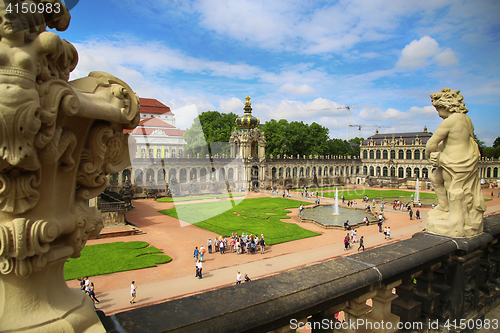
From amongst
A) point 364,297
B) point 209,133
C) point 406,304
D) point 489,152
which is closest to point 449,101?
point 406,304

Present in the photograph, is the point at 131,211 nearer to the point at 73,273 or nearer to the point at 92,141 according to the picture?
the point at 73,273

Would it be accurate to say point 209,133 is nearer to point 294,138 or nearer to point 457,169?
point 294,138

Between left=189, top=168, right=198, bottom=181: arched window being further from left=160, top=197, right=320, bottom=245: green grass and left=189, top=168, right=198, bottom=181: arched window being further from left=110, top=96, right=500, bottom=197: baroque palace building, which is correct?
left=160, top=197, right=320, bottom=245: green grass

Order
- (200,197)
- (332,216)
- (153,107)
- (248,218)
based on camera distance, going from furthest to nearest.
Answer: (153,107)
(200,197)
(332,216)
(248,218)

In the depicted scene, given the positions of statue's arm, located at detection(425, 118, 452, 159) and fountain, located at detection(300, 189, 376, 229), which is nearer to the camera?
statue's arm, located at detection(425, 118, 452, 159)

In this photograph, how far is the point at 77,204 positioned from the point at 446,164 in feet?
18.9

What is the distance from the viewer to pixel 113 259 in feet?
62.0

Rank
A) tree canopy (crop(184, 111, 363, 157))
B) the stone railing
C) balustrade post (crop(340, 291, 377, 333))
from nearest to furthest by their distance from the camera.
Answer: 1. the stone railing
2. balustrade post (crop(340, 291, 377, 333))
3. tree canopy (crop(184, 111, 363, 157))

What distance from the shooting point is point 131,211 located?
36375 mm

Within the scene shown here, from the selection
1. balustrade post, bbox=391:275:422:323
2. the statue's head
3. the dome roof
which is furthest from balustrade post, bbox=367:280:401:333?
the dome roof

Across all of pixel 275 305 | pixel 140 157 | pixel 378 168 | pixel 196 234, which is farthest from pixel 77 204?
pixel 378 168

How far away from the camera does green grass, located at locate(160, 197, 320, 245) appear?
2600cm

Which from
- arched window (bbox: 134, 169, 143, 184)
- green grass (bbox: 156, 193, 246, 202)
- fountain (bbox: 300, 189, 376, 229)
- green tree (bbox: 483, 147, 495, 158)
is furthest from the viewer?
green tree (bbox: 483, 147, 495, 158)

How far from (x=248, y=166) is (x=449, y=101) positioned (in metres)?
52.8
